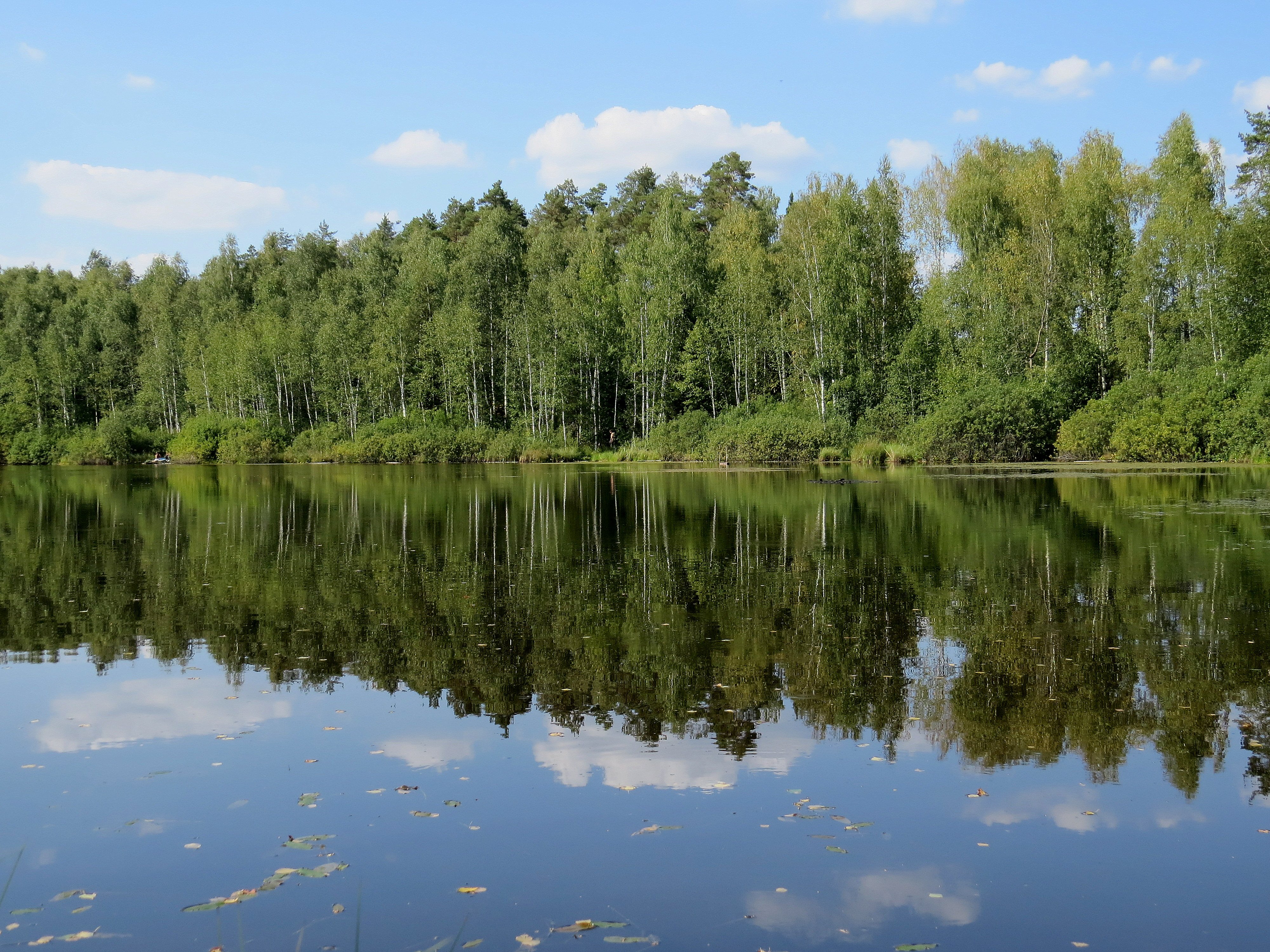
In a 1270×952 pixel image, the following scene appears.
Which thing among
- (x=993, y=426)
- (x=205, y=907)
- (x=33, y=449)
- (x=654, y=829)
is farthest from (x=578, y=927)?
(x=33, y=449)

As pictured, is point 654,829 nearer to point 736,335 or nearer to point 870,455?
point 870,455

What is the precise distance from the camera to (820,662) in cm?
1008

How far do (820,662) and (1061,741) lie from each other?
111 inches

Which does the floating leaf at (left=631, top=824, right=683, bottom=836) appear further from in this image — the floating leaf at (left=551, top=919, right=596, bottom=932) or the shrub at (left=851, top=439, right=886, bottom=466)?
the shrub at (left=851, top=439, right=886, bottom=466)

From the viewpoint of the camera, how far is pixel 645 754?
7441mm

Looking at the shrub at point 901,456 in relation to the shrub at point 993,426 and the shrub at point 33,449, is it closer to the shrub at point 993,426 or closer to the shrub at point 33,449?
the shrub at point 993,426

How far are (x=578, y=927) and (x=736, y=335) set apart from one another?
213 feet

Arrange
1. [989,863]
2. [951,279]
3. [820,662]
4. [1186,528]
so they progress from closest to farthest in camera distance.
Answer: [989,863] → [820,662] → [1186,528] → [951,279]

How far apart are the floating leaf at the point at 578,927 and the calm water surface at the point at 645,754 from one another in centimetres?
4

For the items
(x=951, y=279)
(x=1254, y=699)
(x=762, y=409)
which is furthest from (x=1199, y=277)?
(x=1254, y=699)

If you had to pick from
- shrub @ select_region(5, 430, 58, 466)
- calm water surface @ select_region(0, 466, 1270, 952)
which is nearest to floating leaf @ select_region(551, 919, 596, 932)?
calm water surface @ select_region(0, 466, 1270, 952)

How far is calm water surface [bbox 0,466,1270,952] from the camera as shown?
5.16 metres

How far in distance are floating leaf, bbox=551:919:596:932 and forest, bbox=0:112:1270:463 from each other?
4988cm

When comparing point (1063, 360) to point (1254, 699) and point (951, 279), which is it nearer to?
point (951, 279)
